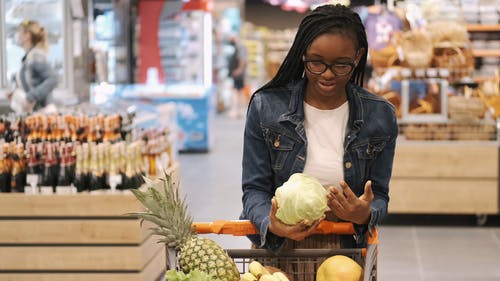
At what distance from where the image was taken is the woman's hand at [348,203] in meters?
2.30

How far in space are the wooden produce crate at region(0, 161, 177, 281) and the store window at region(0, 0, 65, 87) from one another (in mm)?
4415

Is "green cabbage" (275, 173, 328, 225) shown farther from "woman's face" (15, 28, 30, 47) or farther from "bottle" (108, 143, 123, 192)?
"woman's face" (15, 28, 30, 47)

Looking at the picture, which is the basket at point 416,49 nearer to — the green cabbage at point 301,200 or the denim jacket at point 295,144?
the denim jacket at point 295,144

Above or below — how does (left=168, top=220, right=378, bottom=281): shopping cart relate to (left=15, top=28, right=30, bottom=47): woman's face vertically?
below

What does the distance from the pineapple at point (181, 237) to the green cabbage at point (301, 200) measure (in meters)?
0.19

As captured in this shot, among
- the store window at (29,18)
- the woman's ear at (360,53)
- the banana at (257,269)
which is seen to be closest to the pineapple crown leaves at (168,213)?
the banana at (257,269)

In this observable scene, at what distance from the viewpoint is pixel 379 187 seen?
8.80 feet

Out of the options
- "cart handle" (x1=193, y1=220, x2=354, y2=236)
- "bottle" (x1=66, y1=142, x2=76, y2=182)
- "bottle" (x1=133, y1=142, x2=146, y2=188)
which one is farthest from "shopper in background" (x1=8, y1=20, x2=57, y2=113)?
"cart handle" (x1=193, y1=220, x2=354, y2=236)

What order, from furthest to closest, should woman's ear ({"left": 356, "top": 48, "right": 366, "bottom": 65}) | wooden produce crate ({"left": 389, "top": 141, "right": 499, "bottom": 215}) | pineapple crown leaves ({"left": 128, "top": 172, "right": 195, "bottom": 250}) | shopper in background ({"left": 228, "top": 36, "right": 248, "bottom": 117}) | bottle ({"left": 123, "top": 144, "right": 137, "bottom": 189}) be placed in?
1. shopper in background ({"left": 228, "top": 36, "right": 248, "bottom": 117})
2. wooden produce crate ({"left": 389, "top": 141, "right": 499, "bottom": 215})
3. bottle ({"left": 123, "top": 144, "right": 137, "bottom": 189})
4. woman's ear ({"left": 356, "top": 48, "right": 366, "bottom": 65})
5. pineapple crown leaves ({"left": 128, "top": 172, "right": 195, "bottom": 250})

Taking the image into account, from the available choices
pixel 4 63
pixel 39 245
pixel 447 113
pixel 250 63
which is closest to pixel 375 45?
pixel 447 113

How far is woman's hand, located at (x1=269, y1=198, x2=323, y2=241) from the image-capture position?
91.3 inches

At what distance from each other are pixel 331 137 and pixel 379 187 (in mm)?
209

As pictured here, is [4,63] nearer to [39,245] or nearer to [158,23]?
[39,245]

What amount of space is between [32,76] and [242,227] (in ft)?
21.1
